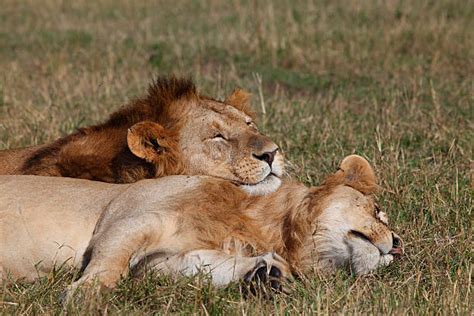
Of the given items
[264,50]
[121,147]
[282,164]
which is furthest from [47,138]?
[264,50]

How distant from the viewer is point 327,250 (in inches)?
151

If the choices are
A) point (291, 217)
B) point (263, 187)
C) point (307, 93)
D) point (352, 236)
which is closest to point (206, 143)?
point (263, 187)

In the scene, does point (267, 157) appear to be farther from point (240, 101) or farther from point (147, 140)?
point (240, 101)

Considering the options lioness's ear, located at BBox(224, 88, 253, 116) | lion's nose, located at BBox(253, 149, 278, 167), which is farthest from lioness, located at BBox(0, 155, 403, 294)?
lioness's ear, located at BBox(224, 88, 253, 116)

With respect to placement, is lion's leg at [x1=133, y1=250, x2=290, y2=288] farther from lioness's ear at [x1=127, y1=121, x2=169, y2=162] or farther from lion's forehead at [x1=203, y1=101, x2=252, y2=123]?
lion's forehead at [x1=203, y1=101, x2=252, y2=123]

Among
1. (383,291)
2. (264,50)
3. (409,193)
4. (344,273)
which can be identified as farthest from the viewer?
(264,50)

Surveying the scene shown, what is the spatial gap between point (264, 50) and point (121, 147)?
15.2ft

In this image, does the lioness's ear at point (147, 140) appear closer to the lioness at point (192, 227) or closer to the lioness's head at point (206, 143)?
the lioness's head at point (206, 143)

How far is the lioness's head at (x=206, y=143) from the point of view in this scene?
430 cm

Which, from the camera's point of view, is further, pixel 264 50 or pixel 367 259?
pixel 264 50

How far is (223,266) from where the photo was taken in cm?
369

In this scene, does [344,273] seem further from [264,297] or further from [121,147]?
[121,147]

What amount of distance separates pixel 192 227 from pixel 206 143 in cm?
79

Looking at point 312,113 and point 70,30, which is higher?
point 312,113
